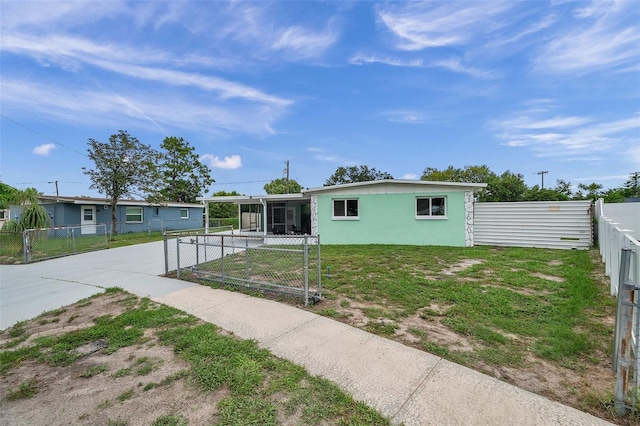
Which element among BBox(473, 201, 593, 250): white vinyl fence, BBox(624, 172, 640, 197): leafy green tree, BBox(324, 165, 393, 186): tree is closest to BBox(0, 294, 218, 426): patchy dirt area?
BBox(473, 201, 593, 250): white vinyl fence

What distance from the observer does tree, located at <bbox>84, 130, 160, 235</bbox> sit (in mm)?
19281

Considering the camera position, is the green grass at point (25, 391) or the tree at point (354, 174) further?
the tree at point (354, 174)

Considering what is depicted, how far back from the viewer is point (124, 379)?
273 centimetres

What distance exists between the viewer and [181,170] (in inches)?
1297

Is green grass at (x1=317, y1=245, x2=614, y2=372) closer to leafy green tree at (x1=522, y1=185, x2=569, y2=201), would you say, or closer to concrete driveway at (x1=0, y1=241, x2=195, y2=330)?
concrete driveway at (x1=0, y1=241, x2=195, y2=330)

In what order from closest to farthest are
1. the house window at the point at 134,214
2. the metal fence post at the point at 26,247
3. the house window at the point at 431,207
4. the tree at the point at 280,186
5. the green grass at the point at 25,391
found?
the green grass at the point at 25,391 → the metal fence post at the point at 26,247 → the house window at the point at 431,207 → the house window at the point at 134,214 → the tree at the point at 280,186

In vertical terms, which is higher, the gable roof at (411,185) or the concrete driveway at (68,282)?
the gable roof at (411,185)

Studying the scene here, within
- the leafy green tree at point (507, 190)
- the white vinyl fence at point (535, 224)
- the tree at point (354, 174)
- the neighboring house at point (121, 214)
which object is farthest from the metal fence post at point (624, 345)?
the tree at point (354, 174)

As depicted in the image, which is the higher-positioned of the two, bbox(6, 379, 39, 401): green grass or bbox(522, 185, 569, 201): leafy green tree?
bbox(522, 185, 569, 201): leafy green tree

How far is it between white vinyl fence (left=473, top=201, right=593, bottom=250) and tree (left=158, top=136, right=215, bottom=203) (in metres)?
30.4

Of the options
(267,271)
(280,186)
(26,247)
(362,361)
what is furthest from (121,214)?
(280,186)

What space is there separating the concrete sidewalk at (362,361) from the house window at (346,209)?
8.31 m

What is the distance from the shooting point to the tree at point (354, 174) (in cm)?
4375

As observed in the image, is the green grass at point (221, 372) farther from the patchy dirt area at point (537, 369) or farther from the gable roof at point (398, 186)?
the gable roof at point (398, 186)
